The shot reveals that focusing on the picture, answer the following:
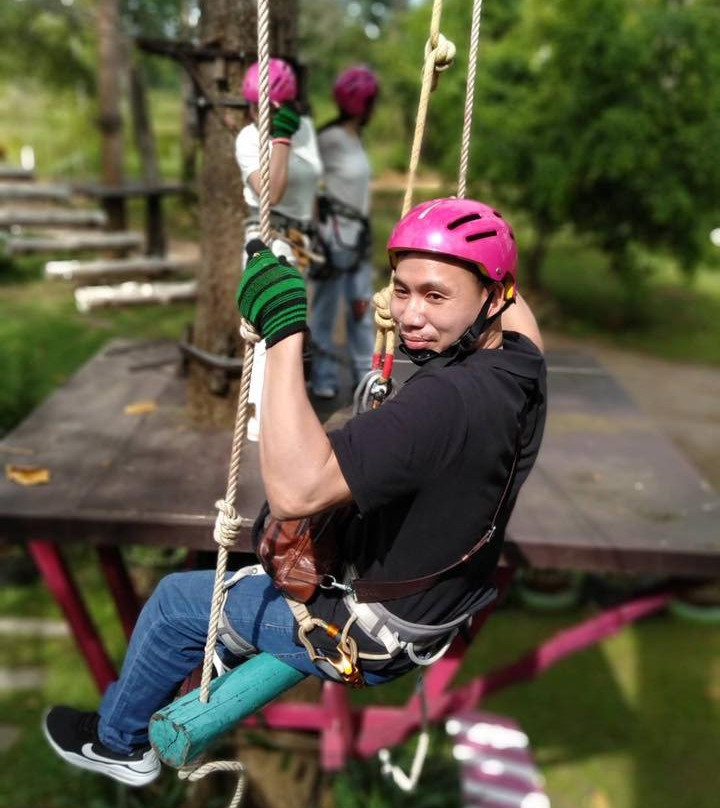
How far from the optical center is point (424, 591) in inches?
87.7

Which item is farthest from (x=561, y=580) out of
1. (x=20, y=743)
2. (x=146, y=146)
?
(x=146, y=146)

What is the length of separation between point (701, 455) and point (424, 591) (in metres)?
7.47

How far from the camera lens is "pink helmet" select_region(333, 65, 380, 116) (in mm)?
4047

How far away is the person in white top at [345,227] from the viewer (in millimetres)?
4070

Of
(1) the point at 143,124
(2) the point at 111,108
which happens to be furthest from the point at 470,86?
(1) the point at 143,124

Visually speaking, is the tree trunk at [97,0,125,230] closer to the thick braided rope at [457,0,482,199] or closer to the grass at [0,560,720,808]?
the grass at [0,560,720,808]

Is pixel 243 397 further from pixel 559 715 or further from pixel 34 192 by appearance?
pixel 34 192

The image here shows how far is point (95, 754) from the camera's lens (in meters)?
2.57

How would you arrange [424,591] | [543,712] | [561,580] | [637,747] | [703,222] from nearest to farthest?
[424,591], [637,747], [543,712], [561,580], [703,222]

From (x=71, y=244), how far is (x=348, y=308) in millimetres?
8279

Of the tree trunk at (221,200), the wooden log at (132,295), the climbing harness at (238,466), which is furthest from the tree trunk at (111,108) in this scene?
the climbing harness at (238,466)

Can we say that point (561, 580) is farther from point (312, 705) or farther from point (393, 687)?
point (312, 705)

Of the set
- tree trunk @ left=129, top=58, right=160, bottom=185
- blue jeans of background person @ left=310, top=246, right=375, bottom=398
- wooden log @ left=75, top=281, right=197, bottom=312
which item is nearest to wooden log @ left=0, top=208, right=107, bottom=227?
wooden log @ left=75, top=281, right=197, bottom=312

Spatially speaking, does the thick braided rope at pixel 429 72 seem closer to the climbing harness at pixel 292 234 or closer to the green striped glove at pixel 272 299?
the green striped glove at pixel 272 299
